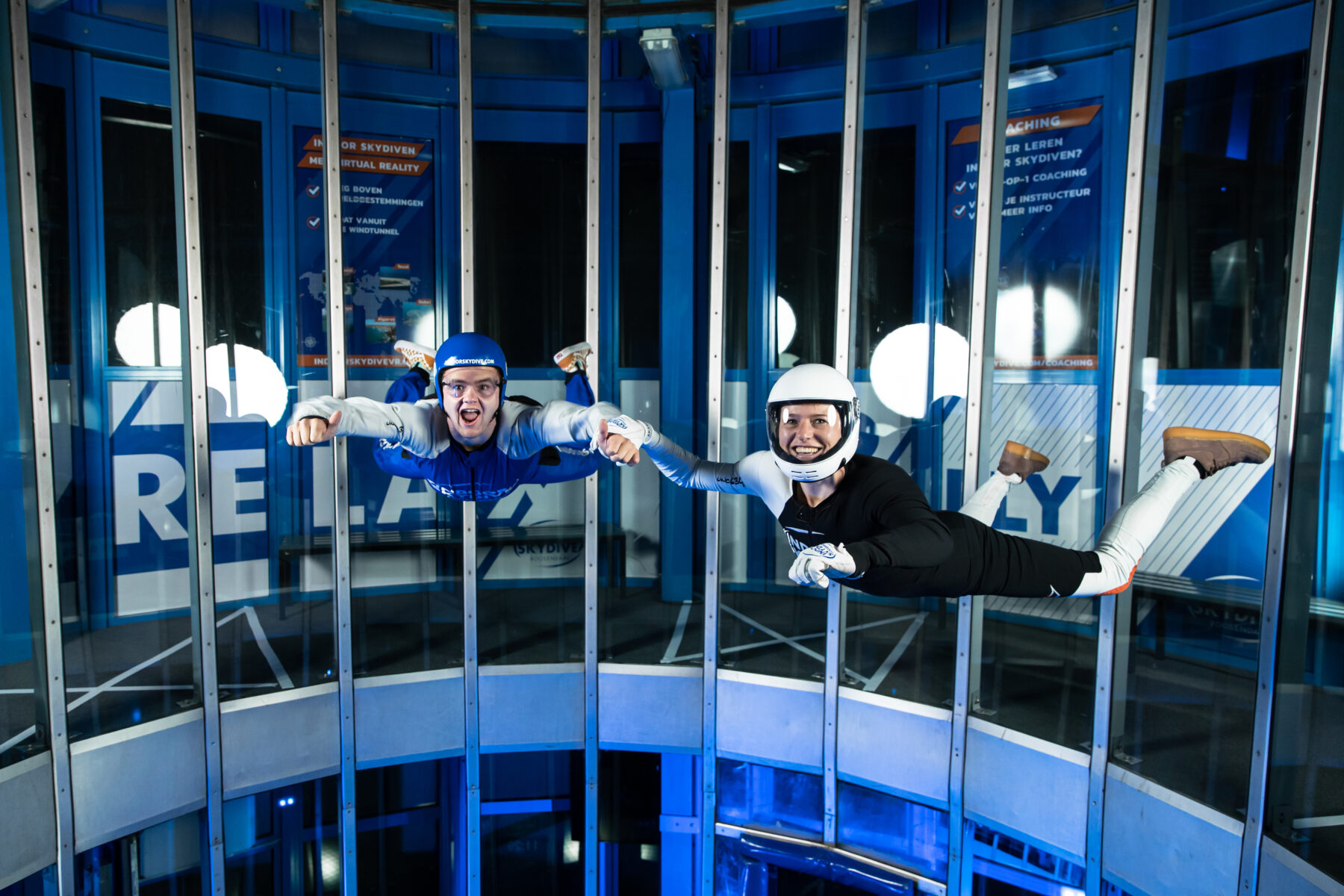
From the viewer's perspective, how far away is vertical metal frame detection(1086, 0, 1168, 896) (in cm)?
411

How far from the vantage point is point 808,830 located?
586 centimetres

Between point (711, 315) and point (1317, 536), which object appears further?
point (711, 315)

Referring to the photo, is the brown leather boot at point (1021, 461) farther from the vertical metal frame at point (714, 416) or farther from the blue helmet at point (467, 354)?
the blue helmet at point (467, 354)

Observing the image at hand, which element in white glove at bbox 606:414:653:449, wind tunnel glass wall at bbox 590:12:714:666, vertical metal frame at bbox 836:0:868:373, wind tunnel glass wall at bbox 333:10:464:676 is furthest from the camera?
wind tunnel glass wall at bbox 590:12:714:666

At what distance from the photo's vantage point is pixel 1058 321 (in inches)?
182

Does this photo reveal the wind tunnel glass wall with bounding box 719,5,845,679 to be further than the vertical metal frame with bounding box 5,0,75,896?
Yes

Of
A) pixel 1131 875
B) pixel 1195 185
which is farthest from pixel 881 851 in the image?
pixel 1195 185

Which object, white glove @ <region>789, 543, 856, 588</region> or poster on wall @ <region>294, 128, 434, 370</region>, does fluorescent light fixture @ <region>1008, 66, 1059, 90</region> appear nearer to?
white glove @ <region>789, 543, 856, 588</region>

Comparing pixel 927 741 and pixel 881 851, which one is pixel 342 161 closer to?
pixel 927 741

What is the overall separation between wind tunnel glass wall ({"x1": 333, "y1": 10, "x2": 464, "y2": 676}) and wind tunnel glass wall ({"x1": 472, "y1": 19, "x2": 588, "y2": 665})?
0.22 meters

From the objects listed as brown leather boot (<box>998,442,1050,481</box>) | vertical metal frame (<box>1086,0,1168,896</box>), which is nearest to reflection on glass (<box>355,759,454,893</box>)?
vertical metal frame (<box>1086,0,1168,896</box>)

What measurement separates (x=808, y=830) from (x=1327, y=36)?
5.47 metres

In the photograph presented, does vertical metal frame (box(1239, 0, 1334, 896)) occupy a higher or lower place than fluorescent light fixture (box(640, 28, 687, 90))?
lower

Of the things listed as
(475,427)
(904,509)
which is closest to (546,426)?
(475,427)
